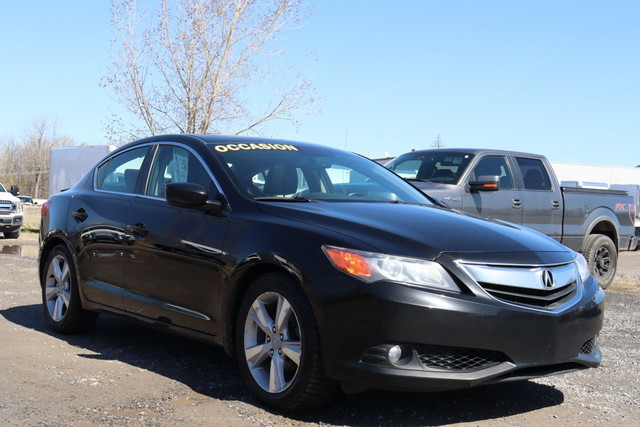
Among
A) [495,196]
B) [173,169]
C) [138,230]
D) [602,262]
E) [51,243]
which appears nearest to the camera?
[138,230]

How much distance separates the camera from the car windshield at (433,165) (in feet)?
33.5

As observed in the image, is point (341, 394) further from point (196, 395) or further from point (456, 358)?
point (456, 358)

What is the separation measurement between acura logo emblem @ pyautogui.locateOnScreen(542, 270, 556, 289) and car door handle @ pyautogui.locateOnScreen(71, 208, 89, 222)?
3.62 meters

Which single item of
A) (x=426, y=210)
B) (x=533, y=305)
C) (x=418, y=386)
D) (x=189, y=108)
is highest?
(x=189, y=108)

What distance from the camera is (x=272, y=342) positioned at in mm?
4367

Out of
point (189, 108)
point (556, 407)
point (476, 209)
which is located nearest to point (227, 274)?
point (556, 407)

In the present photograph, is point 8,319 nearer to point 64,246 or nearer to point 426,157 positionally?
point 64,246

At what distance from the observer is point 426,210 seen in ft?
16.4

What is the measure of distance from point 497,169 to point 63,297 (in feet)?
20.4

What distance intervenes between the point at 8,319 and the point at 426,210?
4281mm

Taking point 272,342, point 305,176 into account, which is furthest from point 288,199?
point 272,342

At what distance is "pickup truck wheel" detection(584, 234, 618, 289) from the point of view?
11398mm

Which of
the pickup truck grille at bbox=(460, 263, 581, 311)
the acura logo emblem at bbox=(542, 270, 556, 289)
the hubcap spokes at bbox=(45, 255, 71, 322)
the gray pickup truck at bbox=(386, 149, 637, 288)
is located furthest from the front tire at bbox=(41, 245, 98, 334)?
the gray pickup truck at bbox=(386, 149, 637, 288)

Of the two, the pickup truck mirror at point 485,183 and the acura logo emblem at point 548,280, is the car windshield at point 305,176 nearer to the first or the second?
the acura logo emblem at point 548,280
